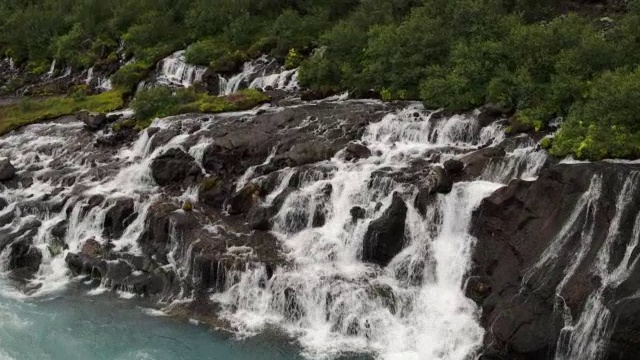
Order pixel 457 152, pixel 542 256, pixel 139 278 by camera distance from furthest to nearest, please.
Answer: pixel 457 152 < pixel 139 278 < pixel 542 256

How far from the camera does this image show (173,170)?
31375 millimetres

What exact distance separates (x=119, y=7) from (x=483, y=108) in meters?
38.7

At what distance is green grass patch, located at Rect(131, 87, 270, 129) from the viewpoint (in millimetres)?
37469

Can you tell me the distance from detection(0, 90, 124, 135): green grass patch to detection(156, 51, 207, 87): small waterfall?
3.57m

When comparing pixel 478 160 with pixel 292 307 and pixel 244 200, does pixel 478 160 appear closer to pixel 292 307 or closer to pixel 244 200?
pixel 292 307

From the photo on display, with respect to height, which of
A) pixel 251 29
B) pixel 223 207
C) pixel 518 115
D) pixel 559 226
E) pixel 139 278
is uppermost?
pixel 251 29

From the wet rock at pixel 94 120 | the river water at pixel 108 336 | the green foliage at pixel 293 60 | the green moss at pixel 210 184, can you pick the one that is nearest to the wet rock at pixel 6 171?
the wet rock at pixel 94 120

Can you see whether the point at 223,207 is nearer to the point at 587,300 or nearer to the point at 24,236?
the point at 24,236

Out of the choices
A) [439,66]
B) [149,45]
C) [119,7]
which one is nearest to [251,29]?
[149,45]

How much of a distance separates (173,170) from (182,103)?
8.69 meters

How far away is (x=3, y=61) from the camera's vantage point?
59.2 m

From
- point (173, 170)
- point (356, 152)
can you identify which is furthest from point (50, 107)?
point (356, 152)

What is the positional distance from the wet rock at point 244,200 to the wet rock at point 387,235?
234 inches

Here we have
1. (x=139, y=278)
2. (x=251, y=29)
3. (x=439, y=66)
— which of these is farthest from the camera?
(x=251, y=29)
